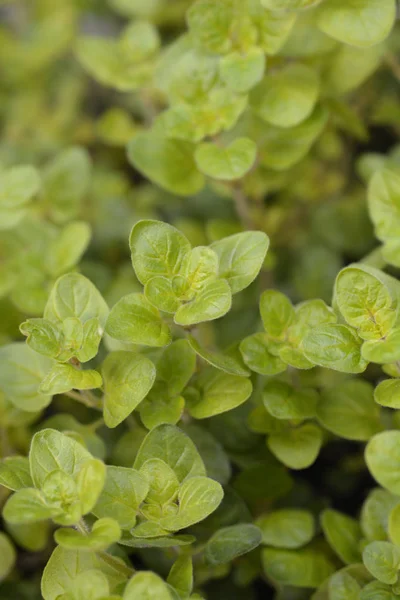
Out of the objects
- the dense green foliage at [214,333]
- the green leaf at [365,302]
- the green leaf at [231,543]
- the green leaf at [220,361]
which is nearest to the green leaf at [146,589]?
the dense green foliage at [214,333]

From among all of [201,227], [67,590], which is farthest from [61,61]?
[67,590]

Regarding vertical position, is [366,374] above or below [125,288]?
below

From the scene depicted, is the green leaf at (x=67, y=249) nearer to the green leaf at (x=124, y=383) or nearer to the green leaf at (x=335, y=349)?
the green leaf at (x=124, y=383)

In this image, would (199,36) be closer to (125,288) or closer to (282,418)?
(125,288)

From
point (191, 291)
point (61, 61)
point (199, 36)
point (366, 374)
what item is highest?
point (199, 36)

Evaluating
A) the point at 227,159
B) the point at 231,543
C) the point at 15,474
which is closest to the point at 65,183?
the point at 227,159

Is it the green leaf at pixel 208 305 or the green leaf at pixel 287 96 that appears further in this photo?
the green leaf at pixel 287 96

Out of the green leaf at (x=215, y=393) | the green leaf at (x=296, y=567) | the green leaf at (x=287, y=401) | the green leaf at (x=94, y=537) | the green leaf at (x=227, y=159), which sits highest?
the green leaf at (x=227, y=159)
